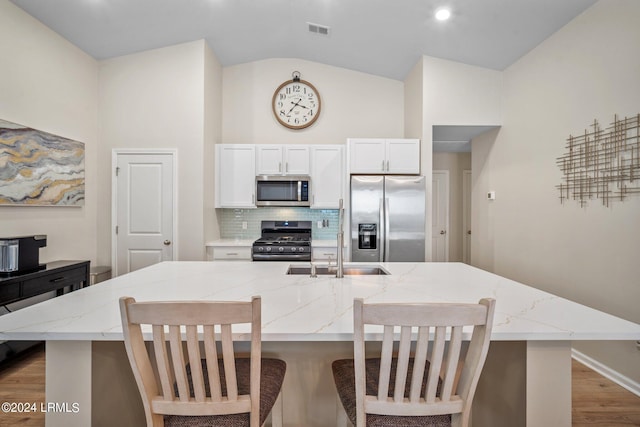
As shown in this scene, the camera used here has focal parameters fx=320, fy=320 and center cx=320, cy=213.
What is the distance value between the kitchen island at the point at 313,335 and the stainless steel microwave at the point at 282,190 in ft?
6.87

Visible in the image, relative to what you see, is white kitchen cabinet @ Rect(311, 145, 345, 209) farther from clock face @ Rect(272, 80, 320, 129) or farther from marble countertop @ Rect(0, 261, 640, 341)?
marble countertop @ Rect(0, 261, 640, 341)

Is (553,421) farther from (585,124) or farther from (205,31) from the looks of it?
(205,31)

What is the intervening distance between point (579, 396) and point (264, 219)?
354 cm

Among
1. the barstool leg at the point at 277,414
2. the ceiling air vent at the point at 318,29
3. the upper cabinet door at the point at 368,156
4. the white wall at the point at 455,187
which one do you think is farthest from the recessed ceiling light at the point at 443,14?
the barstool leg at the point at 277,414

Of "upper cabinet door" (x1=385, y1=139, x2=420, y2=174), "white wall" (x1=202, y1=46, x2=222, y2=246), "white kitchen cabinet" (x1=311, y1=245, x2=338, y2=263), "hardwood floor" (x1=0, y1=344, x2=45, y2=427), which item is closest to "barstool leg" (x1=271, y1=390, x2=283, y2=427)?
"hardwood floor" (x1=0, y1=344, x2=45, y2=427)

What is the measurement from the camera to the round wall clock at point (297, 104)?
4.46 meters

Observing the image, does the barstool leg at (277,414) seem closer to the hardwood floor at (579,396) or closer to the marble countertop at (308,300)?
the marble countertop at (308,300)

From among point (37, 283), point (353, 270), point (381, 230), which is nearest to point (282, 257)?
point (381, 230)

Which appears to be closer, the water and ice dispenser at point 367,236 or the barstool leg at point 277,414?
the barstool leg at point 277,414

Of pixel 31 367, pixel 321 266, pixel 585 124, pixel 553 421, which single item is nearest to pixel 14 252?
pixel 31 367

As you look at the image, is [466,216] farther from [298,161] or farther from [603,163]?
[298,161]

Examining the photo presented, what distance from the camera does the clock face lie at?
446cm

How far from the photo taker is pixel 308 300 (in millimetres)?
1459

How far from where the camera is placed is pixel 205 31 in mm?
3588
